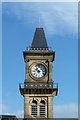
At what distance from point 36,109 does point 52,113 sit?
7.83ft

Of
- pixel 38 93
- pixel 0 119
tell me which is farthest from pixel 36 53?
pixel 0 119

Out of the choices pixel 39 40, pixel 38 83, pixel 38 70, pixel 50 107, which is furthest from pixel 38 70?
pixel 50 107

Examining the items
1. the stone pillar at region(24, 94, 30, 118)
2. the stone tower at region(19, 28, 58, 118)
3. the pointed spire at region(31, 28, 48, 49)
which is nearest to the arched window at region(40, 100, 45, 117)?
the stone tower at region(19, 28, 58, 118)

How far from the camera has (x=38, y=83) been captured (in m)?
71.5

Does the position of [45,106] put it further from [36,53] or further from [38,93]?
[36,53]

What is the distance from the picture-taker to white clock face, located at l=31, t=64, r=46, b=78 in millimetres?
72000

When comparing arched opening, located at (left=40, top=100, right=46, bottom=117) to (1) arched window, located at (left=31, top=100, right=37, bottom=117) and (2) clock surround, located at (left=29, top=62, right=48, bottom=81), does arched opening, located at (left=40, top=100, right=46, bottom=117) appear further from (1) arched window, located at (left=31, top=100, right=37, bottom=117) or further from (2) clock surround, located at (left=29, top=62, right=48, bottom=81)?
(2) clock surround, located at (left=29, top=62, right=48, bottom=81)

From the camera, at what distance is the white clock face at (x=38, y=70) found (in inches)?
2835

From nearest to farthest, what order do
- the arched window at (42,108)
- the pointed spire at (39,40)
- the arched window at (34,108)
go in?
the arched window at (34,108) → the arched window at (42,108) → the pointed spire at (39,40)

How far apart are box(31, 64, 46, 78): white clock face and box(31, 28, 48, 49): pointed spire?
9.79 ft

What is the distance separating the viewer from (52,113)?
2761 inches

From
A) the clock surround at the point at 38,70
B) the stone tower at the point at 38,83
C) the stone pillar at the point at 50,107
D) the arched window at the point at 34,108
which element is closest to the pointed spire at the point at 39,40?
the stone tower at the point at 38,83

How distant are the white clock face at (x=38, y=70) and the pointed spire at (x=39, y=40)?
298 centimetres

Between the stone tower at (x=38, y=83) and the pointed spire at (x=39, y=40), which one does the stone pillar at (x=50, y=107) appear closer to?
the stone tower at (x=38, y=83)
